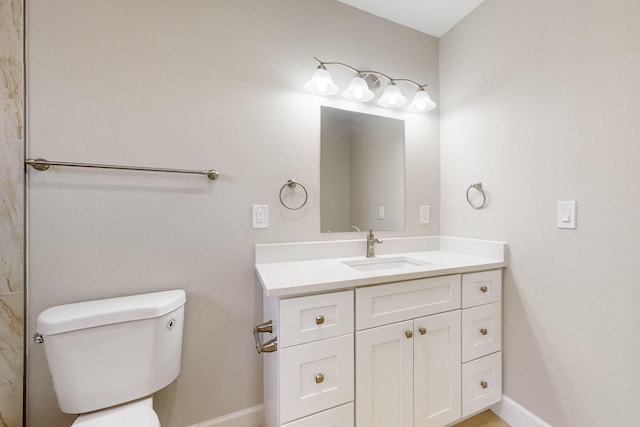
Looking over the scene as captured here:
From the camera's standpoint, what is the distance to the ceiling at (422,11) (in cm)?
157

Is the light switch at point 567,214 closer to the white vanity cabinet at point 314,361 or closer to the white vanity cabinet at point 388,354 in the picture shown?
the white vanity cabinet at point 388,354

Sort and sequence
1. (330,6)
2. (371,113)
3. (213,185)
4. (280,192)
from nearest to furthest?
(213,185)
(280,192)
(330,6)
(371,113)

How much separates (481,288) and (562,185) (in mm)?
607

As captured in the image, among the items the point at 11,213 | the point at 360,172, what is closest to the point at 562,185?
the point at 360,172

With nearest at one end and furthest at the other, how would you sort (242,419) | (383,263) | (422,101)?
(242,419)
(383,263)
(422,101)

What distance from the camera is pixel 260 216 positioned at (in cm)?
138

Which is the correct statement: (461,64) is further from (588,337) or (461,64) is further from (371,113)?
(588,337)

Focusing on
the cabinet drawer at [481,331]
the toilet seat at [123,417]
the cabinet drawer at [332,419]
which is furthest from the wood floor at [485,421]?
the toilet seat at [123,417]

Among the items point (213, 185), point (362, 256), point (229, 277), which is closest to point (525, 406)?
point (362, 256)

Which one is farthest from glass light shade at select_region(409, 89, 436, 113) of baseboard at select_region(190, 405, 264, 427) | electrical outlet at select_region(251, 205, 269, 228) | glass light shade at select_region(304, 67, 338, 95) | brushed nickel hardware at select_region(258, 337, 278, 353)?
baseboard at select_region(190, 405, 264, 427)

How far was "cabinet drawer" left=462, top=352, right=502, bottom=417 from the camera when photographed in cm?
131

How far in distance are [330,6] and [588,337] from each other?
6.91 ft

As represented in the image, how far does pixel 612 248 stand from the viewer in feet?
3.42

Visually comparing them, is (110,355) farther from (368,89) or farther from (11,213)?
(368,89)
